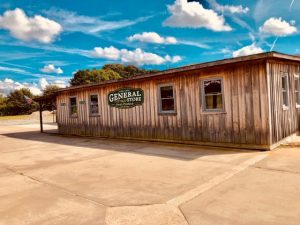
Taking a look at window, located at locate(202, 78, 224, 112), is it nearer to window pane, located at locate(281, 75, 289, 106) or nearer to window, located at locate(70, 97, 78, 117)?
window pane, located at locate(281, 75, 289, 106)

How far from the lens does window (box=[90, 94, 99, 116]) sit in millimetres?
14333

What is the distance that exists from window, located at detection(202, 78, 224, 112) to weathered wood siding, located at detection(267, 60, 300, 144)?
1.60m

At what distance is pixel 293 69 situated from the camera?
33.7 ft

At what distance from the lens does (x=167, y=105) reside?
11.0 metres

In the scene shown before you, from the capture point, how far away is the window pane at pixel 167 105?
35.6 feet

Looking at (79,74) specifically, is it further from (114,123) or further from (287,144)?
(287,144)

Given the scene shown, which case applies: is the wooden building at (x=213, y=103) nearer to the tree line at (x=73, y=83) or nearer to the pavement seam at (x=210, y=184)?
the pavement seam at (x=210, y=184)

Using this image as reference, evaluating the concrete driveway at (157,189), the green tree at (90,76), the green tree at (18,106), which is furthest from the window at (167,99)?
the green tree at (18,106)

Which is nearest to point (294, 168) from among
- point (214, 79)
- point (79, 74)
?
point (214, 79)

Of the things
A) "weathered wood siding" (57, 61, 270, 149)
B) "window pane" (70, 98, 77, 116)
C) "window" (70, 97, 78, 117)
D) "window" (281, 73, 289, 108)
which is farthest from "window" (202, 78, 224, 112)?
"window pane" (70, 98, 77, 116)

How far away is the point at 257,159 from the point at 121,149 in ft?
16.1

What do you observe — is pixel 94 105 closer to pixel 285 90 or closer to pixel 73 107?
pixel 73 107

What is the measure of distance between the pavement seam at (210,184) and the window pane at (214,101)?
8.44 ft

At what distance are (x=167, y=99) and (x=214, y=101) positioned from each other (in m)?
2.19
